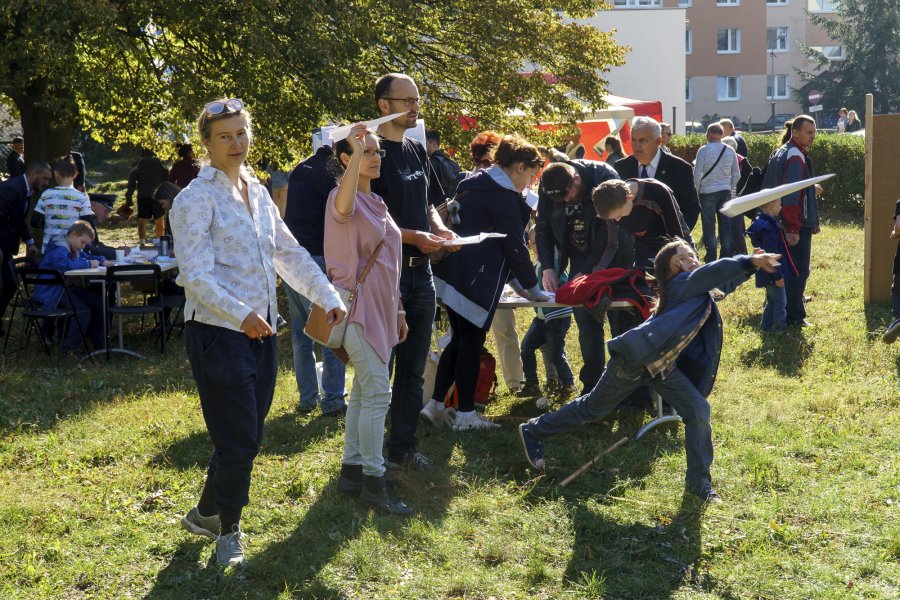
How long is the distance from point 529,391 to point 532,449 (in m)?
1.85

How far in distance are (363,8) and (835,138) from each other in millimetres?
12935

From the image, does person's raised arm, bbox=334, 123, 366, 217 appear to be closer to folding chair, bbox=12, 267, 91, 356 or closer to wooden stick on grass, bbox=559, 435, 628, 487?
Result: wooden stick on grass, bbox=559, 435, 628, 487

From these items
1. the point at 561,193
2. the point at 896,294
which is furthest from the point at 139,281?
the point at 896,294

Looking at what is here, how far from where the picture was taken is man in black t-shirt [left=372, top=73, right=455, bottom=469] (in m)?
5.51

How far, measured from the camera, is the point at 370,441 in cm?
531

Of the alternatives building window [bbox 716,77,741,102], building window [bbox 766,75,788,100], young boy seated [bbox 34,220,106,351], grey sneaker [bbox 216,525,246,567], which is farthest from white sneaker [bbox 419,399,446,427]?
building window [bbox 766,75,788,100]

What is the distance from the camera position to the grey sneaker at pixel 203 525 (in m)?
5.02

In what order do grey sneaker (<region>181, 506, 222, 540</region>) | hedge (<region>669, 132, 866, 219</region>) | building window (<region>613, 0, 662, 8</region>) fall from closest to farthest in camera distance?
grey sneaker (<region>181, 506, 222, 540</region>), hedge (<region>669, 132, 866, 219</region>), building window (<region>613, 0, 662, 8</region>)

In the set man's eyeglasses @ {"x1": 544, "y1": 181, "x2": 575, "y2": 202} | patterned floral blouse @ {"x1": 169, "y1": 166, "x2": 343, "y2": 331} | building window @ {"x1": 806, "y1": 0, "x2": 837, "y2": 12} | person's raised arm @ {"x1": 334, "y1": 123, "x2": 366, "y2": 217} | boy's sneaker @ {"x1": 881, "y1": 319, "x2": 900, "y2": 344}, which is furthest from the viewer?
building window @ {"x1": 806, "y1": 0, "x2": 837, "y2": 12}

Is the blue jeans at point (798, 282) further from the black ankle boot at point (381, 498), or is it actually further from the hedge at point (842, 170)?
the hedge at point (842, 170)

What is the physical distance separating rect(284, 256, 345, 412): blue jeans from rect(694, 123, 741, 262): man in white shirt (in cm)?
778

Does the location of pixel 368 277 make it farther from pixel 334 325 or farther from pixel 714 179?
pixel 714 179

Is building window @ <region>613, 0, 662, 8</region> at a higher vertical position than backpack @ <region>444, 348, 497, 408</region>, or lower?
higher

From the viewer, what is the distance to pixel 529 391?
7980mm
